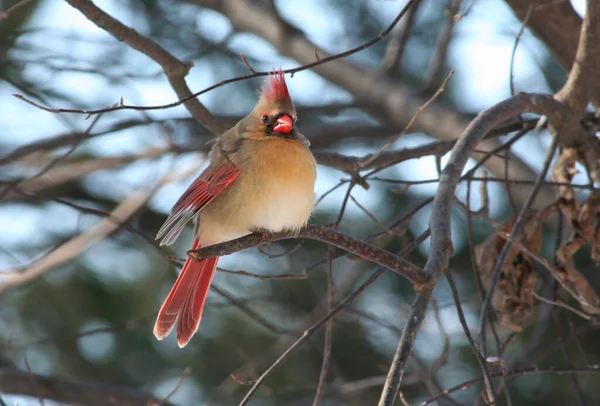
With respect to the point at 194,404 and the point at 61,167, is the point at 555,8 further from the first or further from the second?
the point at 194,404

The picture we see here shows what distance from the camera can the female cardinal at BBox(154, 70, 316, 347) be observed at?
9.91 feet

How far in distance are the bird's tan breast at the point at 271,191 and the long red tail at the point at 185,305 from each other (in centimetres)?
30

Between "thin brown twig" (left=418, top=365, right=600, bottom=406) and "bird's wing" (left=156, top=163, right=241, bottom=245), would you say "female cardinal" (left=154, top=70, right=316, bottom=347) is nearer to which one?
"bird's wing" (left=156, top=163, right=241, bottom=245)

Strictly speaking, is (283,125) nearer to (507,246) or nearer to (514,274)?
(507,246)

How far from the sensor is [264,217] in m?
3.02

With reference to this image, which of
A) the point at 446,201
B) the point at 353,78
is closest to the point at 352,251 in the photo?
the point at 446,201

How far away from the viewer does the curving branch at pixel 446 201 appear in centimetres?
213

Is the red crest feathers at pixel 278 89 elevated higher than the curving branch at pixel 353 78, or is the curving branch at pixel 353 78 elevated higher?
the curving branch at pixel 353 78

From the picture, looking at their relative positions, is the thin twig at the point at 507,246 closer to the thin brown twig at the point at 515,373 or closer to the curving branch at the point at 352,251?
the thin brown twig at the point at 515,373

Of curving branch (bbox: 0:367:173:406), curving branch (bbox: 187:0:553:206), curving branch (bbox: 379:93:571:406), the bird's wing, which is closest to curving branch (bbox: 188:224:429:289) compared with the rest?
curving branch (bbox: 379:93:571:406)

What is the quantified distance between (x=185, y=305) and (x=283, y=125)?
2.77 ft

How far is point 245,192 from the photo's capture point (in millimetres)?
3064

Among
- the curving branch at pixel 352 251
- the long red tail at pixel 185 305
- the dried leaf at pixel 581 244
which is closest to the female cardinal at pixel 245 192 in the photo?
the long red tail at pixel 185 305

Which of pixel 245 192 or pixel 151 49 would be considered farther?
pixel 245 192
